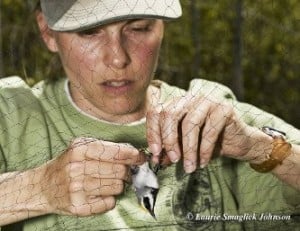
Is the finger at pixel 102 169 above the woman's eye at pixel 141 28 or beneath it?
beneath

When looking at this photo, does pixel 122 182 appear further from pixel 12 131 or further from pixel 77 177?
pixel 12 131

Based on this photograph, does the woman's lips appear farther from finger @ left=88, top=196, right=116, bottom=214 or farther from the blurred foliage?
the blurred foliage

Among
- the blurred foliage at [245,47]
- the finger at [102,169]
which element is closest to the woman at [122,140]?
the finger at [102,169]

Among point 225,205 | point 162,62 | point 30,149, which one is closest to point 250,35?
point 162,62

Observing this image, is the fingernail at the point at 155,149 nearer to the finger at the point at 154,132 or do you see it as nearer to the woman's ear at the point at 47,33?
the finger at the point at 154,132

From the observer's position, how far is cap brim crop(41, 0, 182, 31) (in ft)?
2.73

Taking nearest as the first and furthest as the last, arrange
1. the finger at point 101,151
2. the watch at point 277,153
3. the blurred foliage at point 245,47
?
the finger at point 101,151
the watch at point 277,153
the blurred foliage at point 245,47

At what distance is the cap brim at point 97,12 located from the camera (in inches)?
32.7

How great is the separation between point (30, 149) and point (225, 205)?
0.29 m

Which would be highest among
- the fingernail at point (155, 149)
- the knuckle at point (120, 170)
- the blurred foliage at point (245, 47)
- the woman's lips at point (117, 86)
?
the woman's lips at point (117, 86)

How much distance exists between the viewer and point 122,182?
30.5 inches

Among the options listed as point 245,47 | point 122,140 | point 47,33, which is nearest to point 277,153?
point 122,140

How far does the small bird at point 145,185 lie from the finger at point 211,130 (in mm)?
78

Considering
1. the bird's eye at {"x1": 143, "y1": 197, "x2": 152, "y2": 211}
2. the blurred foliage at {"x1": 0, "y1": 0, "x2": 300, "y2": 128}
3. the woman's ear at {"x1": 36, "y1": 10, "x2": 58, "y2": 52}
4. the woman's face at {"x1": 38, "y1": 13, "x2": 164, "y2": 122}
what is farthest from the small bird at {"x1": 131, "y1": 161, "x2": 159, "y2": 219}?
the blurred foliage at {"x1": 0, "y1": 0, "x2": 300, "y2": 128}
